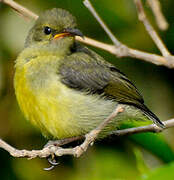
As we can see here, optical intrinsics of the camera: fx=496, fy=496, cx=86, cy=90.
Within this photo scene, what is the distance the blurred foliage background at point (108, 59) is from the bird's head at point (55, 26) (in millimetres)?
265

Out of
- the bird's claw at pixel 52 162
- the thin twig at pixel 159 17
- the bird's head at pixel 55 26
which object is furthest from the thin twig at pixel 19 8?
the bird's claw at pixel 52 162

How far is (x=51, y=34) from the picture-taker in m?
4.93

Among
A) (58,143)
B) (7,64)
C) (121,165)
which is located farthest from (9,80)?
(121,165)

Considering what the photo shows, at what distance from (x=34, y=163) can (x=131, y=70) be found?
60.2 inches

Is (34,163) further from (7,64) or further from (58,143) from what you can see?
(7,64)

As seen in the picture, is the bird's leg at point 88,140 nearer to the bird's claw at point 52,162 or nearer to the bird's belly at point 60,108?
the bird's belly at point 60,108

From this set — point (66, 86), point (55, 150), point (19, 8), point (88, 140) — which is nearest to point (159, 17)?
point (88, 140)

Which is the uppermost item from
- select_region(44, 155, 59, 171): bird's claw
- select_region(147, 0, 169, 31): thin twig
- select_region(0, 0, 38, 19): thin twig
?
select_region(0, 0, 38, 19): thin twig

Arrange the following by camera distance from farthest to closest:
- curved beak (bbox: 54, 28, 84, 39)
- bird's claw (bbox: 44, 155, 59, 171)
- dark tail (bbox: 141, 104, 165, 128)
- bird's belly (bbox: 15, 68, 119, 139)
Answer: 1. bird's claw (bbox: 44, 155, 59, 171)
2. curved beak (bbox: 54, 28, 84, 39)
3. bird's belly (bbox: 15, 68, 119, 139)
4. dark tail (bbox: 141, 104, 165, 128)

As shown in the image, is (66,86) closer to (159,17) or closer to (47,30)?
(47,30)

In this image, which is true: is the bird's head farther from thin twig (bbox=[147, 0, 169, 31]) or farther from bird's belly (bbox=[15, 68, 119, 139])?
thin twig (bbox=[147, 0, 169, 31])

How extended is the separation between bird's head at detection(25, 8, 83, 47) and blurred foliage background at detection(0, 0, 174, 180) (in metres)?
0.26

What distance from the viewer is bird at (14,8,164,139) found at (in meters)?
4.45

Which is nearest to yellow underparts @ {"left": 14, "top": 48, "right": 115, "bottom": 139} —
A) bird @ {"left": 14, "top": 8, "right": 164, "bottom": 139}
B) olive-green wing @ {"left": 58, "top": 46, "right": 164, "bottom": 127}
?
bird @ {"left": 14, "top": 8, "right": 164, "bottom": 139}
